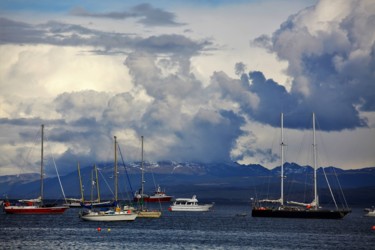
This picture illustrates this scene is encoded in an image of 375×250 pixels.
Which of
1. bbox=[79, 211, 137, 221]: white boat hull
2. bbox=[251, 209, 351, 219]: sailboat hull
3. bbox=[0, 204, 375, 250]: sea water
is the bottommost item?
bbox=[0, 204, 375, 250]: sea water

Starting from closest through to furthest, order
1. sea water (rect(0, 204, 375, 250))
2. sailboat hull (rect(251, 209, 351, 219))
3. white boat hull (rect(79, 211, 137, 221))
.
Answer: sea water (rect(0, 204, 375, 250)) < white boat hull (rect(79, 211, 137, 221)) < sailboat hull (rect(251, 209, 351, 219))

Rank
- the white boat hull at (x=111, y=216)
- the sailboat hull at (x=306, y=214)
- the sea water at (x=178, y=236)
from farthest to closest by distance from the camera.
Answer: the sailboat hull at (x=306, y=214) < the white boat hull at (x=111, y=216) < the sea water at (x=178, y=236)

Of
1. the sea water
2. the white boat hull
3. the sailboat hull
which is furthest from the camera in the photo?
the sailboat hull

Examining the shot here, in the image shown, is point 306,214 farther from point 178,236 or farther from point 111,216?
point 178,236

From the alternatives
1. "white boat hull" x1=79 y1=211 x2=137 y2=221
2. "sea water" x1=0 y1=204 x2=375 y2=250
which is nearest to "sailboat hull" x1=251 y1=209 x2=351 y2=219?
"sea water" x1=0 y1=204 x2=375 y2=250

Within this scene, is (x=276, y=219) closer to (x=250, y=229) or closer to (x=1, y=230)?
(x=250, y=229)

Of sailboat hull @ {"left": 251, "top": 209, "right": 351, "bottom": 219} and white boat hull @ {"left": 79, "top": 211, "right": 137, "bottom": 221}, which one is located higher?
sailboat hull @ {"left": 251, "top": 209, "right": 351, "bottom": 219}

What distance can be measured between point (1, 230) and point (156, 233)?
26107 millimetres

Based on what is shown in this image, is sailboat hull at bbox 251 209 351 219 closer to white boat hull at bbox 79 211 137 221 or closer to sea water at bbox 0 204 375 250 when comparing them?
sea water at bbox 0 204 375 250

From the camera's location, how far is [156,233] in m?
144

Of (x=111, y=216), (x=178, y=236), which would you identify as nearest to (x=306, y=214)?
(x=111, y=216)

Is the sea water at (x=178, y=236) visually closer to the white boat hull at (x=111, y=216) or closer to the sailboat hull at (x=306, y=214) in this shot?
the white boat hull at (x=111, y=216)

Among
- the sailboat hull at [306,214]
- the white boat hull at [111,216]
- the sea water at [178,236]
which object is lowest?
the sea water at [178,236]

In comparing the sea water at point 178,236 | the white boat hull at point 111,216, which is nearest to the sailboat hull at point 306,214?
the sea water at point 178,236
